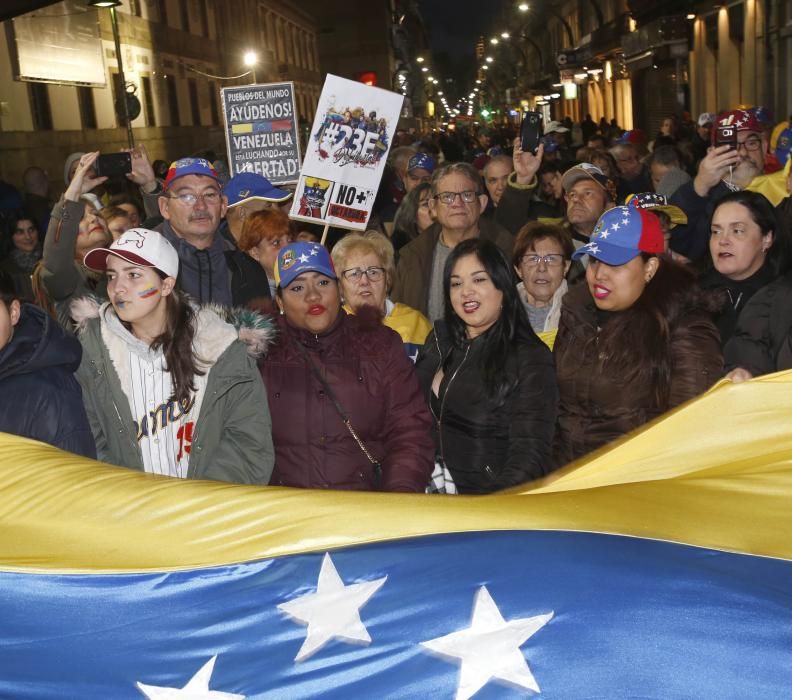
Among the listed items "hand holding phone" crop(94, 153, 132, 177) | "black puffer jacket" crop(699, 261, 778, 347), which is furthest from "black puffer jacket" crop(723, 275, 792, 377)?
"hand holding phone" crop(94, 153, 132, 177)

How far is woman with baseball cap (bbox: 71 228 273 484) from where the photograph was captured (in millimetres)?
3701

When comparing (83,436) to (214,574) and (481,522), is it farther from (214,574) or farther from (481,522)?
(481,522)

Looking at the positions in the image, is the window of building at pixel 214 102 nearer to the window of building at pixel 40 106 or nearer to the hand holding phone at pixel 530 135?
the window of building at pixel 40 106

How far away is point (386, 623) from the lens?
2.65 metres

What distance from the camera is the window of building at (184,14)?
37062mm

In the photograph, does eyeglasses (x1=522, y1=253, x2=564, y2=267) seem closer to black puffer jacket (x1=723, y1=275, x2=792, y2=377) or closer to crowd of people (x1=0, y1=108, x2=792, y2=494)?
crowd of people (x1=0, y1=108, x2=792, y2=494)

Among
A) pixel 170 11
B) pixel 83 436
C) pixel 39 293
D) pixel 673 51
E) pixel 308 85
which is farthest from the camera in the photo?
pixel 308 85

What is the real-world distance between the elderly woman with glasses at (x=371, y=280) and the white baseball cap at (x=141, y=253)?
162cm

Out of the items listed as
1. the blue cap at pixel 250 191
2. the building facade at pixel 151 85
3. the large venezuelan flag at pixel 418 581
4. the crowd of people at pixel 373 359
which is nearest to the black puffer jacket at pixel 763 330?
the crowd of people at pixel 373 359

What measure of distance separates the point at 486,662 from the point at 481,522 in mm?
546

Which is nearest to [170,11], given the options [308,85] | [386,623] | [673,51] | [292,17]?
[673,51]

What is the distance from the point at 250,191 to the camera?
23.0ft

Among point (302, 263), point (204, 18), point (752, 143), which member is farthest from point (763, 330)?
point (204, 18)

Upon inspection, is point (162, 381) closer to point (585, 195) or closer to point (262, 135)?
point (585, 195)
